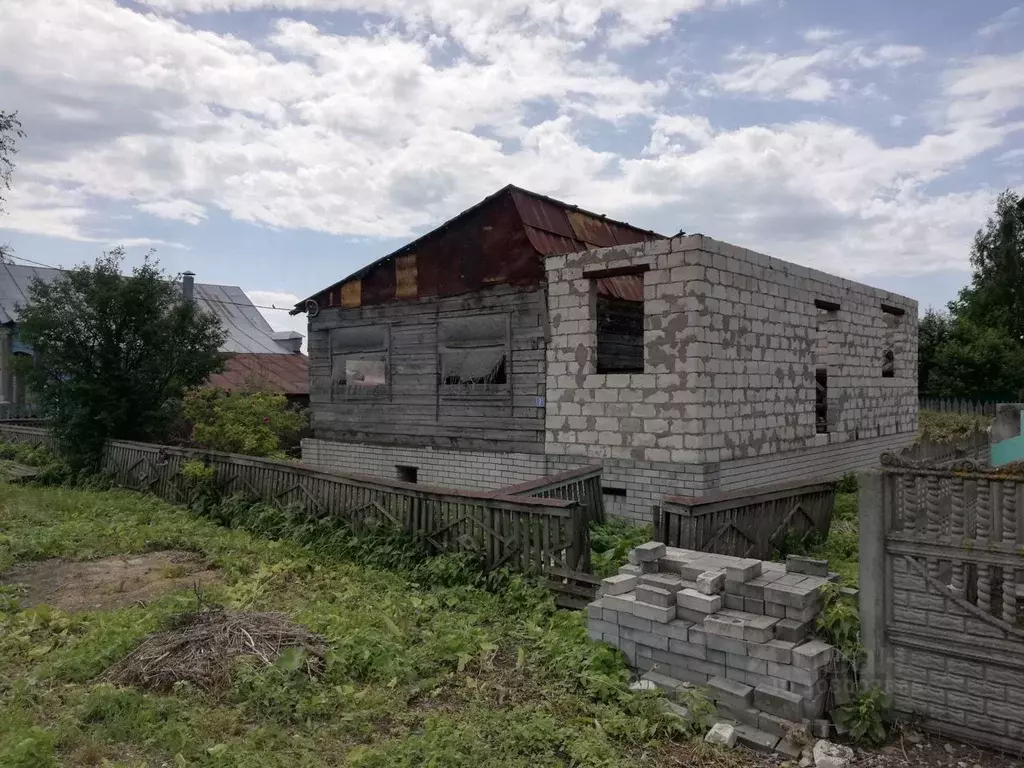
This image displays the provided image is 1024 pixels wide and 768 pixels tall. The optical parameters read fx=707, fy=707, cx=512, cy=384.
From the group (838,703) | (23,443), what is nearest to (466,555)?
(838,703)

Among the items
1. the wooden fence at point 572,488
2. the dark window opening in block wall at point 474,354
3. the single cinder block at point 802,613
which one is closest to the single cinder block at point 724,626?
the single cinder block at point 802,613

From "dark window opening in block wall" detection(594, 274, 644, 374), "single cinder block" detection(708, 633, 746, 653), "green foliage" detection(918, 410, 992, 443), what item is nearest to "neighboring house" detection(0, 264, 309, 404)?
"dark window opening in block wall" detection(594, 274, 644, 374)

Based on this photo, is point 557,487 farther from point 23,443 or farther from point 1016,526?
point 23,443

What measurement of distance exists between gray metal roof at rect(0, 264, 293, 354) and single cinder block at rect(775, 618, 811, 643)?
83.3 ft

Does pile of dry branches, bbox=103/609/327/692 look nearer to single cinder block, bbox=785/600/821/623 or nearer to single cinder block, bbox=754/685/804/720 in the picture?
single cinder block, bbox=754/685/804/720

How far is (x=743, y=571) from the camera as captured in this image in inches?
213

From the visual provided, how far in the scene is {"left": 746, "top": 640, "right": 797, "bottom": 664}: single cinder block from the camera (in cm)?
486

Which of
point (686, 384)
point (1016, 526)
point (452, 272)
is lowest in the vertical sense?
point (1016, 526)

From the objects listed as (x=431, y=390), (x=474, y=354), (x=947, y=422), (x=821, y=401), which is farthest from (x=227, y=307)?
(x=947, y=422)

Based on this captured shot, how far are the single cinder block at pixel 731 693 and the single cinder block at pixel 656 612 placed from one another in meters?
0.53

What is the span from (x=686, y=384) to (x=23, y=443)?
18010 mm

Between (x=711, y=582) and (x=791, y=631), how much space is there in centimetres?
65

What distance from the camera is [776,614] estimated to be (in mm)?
5195

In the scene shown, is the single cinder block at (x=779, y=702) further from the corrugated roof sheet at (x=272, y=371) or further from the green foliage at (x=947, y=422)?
the corrugated roof sheet at (x=272, y=371)
